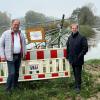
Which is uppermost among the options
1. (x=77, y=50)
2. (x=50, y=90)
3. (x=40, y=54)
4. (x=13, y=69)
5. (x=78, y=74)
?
(x=77, y=50)

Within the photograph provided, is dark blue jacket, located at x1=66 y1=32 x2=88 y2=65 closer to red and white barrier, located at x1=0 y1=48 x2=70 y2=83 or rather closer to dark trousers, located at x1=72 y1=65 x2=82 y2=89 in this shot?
dark trousers, located at x1=72 y1=65 x2=82 y2=89

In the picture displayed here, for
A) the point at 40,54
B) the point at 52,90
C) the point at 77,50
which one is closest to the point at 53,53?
the point at 40,54

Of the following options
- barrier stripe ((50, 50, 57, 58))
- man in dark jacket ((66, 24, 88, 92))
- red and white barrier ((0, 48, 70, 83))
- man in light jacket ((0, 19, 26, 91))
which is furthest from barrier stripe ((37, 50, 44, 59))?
man in dark jacket ((66, 24, 88, 92))

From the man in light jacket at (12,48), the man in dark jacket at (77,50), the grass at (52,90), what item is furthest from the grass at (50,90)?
the man in light jacket at (12,48)

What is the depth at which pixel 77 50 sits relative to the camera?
868 cm

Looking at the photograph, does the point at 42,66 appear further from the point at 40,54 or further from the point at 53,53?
the point at 53,53

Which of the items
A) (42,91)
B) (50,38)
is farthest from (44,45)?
(42,91)

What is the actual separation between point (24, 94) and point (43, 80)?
132 centimetres

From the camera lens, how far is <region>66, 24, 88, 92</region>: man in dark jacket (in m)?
8.60

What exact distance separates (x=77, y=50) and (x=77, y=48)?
1.8 inches

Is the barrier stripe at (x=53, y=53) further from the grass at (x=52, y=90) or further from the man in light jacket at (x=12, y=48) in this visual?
the man in light jacket at (x=12, y=48)

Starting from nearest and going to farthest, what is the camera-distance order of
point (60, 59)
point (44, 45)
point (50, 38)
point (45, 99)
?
point (45, 99) < point (60, 59) < point (44, 45) < point (50, 38)

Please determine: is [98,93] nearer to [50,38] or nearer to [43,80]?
[43,80]

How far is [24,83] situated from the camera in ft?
31.3
